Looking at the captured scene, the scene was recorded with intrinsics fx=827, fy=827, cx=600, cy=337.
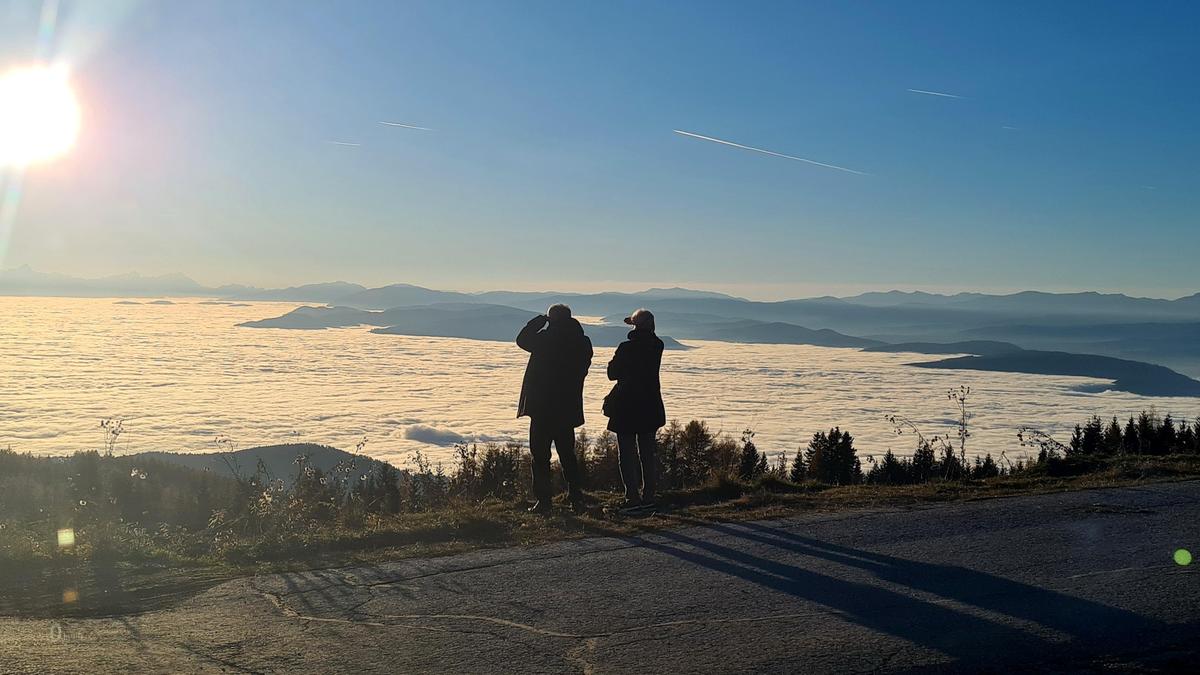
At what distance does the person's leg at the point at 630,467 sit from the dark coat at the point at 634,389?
12 centimetres

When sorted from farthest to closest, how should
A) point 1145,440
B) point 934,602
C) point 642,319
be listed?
point 1145,440
point 642,319
point 934,602

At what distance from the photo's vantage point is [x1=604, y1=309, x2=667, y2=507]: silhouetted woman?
299 inches

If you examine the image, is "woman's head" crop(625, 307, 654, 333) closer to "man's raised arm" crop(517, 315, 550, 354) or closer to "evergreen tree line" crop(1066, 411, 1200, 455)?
"man's raised arm" crop(517, 315, 550, 354)

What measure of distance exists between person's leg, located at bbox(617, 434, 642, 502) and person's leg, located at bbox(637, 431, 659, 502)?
2.4 inches

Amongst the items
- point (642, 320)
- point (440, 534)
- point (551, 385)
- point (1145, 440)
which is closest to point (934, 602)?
point (440, 534)

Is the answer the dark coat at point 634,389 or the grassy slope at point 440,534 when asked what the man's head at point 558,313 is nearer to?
the dark coat at point 634,389

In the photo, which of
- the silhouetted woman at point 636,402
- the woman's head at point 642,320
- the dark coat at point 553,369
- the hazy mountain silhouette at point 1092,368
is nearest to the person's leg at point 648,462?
the silhouetted woman at point 636,402

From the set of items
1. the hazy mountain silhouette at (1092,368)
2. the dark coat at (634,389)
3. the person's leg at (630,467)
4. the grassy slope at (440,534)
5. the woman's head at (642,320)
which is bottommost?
the hazy mountain silhouette at (1092,368)

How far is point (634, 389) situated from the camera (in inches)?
299

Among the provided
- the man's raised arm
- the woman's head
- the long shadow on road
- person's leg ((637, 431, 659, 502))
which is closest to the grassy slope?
person's leg ((637, 431, 659, 502))

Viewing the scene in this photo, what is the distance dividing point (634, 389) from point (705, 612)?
339 cm

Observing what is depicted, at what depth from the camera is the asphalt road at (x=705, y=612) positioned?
365cm

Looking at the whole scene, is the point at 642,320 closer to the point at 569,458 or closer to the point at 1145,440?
the point at 569,458

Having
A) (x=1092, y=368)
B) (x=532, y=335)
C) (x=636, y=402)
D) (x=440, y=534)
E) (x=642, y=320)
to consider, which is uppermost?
(x=642, y=320)
